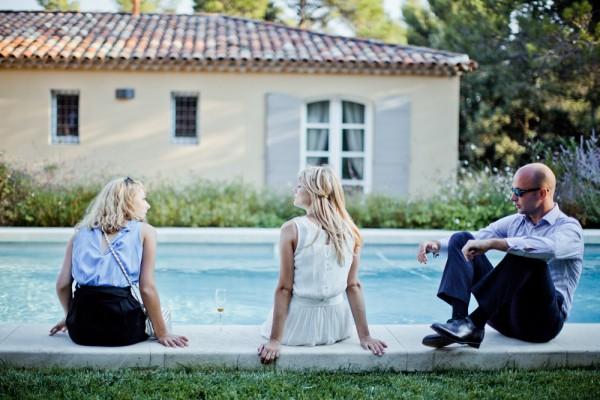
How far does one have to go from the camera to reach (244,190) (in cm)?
1182

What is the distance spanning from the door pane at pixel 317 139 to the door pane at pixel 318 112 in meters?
0.22

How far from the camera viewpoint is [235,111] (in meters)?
14.1

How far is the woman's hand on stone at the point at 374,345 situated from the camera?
3.94m

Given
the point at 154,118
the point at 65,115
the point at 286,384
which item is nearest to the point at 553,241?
the point at 286,384

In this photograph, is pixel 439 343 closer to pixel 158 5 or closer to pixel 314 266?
pixel 314 266

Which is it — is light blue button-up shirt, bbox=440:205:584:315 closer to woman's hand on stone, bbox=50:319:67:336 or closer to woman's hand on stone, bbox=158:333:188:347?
woman's hand on stone, bbox=158:333:188:347

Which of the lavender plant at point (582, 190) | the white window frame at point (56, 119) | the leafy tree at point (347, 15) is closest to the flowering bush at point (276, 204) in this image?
the lavender plant at point (582, 190)

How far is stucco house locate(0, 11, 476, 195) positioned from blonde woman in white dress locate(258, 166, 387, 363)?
9766 mm

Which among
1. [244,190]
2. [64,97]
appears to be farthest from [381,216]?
[64,97]

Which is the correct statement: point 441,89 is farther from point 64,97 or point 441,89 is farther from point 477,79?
point 64,97

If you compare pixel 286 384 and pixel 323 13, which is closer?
pixel 286 384

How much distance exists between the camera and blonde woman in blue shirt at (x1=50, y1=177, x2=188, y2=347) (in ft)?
13.0

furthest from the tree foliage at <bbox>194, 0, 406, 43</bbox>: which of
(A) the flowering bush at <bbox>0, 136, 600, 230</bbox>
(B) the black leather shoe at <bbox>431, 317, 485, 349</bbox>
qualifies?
(B) the black leather shoe at <bbox>431, 317, 485, 349</bbox>

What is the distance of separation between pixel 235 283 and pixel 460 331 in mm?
4234
